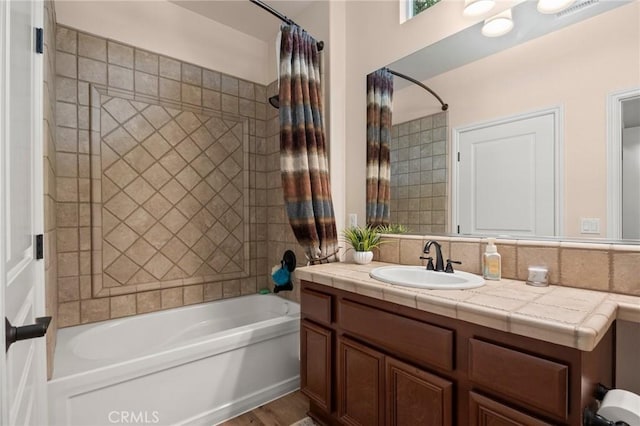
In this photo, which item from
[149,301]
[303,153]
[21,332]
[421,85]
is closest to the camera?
[21,332]

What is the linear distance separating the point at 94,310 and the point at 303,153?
1803 mm

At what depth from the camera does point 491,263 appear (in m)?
1.40

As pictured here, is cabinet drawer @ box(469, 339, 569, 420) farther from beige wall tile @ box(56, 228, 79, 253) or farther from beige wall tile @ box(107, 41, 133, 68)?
beige wall tile @ box(107, 41, 133, 68)

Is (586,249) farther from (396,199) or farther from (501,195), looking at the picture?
(396,199)

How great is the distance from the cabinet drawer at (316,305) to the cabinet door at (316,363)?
0.05 m

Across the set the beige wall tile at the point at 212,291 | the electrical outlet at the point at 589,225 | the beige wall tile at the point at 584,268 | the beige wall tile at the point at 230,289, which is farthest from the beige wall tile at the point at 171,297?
the electrical outlet at the point at 589,225

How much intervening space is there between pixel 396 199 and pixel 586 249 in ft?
3.17

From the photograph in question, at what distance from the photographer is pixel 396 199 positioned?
196 cm

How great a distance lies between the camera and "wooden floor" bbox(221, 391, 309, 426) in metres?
1.77

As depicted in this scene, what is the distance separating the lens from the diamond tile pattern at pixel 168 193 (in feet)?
7.18

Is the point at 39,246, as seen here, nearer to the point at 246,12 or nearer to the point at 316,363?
the point at 316,363

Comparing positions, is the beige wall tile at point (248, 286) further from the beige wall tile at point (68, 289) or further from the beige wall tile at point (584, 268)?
the beige wall tile at point (584, 268)

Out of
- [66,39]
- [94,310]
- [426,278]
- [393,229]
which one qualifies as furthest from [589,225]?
[66,39]

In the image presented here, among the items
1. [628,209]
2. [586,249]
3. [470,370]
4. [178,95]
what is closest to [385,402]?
[470,370]
